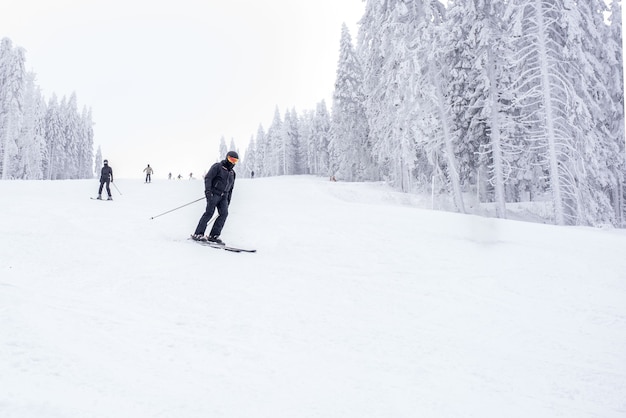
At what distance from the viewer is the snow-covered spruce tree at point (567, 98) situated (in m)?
18.1

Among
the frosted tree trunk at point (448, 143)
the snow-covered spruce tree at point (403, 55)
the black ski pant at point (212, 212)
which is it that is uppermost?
the snow-covered spruce tree at point (403, 55)

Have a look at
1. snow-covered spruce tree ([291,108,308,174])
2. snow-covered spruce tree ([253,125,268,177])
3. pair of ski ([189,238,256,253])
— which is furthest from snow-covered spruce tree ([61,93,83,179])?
pair of ski ([189,238,256,253])

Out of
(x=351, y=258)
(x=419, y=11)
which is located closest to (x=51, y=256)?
(x=351, y=258)

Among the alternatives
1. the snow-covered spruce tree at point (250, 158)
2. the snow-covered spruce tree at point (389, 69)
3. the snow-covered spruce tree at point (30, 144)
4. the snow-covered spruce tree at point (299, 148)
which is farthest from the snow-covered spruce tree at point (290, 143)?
the snow-covered spruce tree at point (389, 69)

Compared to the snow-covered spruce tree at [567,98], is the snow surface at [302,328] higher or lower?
lower

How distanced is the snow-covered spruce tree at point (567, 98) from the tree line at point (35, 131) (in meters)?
50.9

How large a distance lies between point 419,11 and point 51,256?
21762 millimetres

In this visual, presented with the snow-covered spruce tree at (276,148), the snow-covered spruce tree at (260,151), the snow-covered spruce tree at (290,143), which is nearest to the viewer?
the snow-covered spruce tree at (290,143)

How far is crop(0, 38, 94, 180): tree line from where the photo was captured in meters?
46.9

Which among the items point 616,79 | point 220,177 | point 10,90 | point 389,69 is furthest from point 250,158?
point 220,177

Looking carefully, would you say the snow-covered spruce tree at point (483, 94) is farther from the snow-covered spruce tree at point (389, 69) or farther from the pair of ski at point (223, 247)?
the pair of ski at point (223, 247)

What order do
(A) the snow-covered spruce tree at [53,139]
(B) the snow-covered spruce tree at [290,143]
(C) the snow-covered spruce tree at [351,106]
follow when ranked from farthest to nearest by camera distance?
(B) the snow-covered spruce tree at [290,143] < (A) the snow-covered spruce tree at [53,139] < (C) the snow-covered spruce tree at [351,106]

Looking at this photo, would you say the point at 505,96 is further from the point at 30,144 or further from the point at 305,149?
the point at 305,149

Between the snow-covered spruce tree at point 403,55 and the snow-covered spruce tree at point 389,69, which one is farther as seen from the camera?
the snow-covered spruce tree at point 389,69
